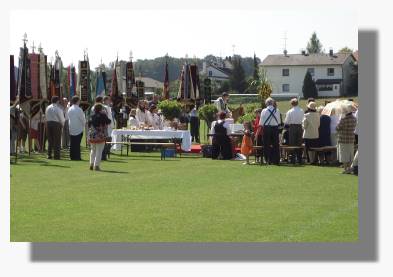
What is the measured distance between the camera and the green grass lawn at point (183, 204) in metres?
11.4

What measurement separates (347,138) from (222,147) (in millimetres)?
5513

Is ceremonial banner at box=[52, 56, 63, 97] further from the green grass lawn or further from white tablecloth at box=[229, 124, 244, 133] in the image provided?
the green grass lawn

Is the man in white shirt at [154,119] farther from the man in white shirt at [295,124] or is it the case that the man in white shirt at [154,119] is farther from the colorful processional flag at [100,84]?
the man in white shirt at [295,124]

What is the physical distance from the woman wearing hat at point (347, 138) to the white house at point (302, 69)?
7473 cm

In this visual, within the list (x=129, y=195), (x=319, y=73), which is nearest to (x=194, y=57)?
(x=129, y=195)

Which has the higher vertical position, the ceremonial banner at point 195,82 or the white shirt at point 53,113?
the ceremonial banner at point 195,82

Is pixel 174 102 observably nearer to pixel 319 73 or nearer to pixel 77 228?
pixel 77 228

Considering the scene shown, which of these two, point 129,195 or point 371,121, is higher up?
point 371,121

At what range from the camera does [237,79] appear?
92.3m

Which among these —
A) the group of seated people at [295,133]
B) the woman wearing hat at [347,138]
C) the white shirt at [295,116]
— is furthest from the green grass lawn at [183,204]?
the white shirt at [295,116]

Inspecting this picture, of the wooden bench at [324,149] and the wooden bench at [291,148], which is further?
the wooden bench at [291,148]

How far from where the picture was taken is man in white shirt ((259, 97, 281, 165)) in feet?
73.3

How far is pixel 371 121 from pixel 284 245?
2.06m

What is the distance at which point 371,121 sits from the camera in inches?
433
